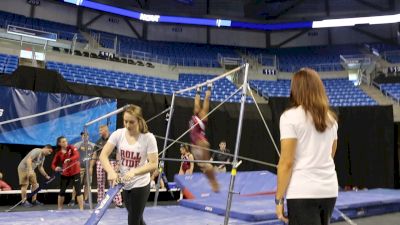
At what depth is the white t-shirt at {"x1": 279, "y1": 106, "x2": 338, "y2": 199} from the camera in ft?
6.13

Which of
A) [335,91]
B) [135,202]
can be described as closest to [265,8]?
[335,91]

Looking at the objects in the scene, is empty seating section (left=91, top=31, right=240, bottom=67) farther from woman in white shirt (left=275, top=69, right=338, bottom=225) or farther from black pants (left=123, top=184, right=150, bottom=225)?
woman in white shirt (left=275, top=69, right=338, bottom=225)

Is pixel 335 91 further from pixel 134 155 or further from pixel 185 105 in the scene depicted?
pixel 134 155

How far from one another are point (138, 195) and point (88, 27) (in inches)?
734

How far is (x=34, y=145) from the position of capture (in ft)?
27.3

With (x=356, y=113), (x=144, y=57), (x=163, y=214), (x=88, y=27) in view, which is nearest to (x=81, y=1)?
(x=88, y=27)

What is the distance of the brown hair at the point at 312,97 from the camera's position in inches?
75.0

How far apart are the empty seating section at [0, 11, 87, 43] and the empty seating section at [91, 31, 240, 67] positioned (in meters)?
1.63

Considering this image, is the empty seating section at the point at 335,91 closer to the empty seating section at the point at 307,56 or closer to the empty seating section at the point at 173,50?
the empty seating section at the point at 307,56

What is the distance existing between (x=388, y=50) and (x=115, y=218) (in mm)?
21278

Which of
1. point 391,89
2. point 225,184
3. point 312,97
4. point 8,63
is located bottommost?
point 225,184

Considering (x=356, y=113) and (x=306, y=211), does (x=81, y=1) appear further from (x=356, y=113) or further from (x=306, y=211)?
(x=306, y=211)

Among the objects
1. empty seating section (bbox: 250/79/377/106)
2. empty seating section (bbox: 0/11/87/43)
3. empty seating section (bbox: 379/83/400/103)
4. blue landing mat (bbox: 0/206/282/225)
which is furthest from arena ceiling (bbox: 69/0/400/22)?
blue landing mat (bbox: 0/206/282/225)

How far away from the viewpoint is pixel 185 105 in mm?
10930
